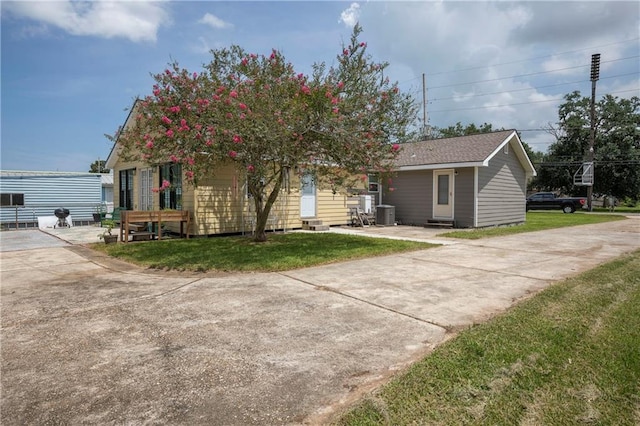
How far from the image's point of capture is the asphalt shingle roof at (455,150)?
1518 centimetres

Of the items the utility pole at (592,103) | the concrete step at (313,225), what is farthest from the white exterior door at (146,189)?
the utility pole at (592,103)

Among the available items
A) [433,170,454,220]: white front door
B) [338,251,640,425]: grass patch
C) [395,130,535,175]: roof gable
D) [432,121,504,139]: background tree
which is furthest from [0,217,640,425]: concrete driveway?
[432,121,504,139]: background tree

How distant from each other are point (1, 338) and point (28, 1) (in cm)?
849

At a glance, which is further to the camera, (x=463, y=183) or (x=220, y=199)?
(x=463, y=183)

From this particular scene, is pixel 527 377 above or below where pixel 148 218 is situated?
below

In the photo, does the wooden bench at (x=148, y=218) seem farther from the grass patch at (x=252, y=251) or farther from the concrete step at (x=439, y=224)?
the concrete step at (x=439, y=224)

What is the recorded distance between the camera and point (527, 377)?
9.18ft

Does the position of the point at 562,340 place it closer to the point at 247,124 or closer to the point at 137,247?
the point at 247,124

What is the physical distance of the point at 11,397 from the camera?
2629mm

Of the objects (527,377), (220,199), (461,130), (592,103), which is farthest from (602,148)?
(527,377)

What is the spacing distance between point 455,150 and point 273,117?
1153cm

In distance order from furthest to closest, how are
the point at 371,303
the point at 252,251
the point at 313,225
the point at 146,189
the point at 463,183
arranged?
the point at 463,183, the point at 146,189, the point at 313,225, the point at 252,251, the point at 371,303

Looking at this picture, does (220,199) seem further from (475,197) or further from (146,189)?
(475,197)

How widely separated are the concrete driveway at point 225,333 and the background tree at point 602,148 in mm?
31991
